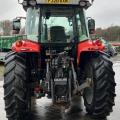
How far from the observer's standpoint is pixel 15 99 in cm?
806

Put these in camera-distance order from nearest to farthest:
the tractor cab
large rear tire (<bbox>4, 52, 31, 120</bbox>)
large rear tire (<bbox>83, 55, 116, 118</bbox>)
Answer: large rear tire (<bbox>4, 52, 31, 120</bbox>)
large rear tire (<bbox>83, 55, 116, 118</bbox>)
the tractor cab

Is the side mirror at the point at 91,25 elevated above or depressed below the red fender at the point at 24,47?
above

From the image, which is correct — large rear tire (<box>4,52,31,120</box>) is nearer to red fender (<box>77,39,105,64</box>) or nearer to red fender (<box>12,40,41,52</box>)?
red fender (<box>12,40,41,52</box>)

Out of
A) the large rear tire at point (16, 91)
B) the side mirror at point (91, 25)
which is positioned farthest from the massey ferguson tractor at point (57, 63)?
the side mirror at point (91, 25)

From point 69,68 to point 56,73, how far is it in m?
0.28

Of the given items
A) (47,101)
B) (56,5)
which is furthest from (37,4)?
(47,101)

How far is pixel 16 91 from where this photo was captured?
809 cm

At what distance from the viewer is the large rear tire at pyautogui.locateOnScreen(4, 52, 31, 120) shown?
8086 millimetres

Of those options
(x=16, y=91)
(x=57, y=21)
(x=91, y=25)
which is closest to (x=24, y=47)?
(x=16, y=91)

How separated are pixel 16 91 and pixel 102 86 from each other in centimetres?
169

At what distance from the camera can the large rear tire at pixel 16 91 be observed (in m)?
8.09

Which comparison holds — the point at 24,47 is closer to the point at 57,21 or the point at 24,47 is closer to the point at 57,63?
the point at 57,63

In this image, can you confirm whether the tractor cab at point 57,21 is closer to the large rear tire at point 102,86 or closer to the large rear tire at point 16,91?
the large rear tire at point 102,86

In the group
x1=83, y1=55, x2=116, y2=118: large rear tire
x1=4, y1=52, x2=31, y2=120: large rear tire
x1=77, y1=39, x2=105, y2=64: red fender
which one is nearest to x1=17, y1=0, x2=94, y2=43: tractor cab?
x1=77, y1=39, x2=105, y2=64: red fender
